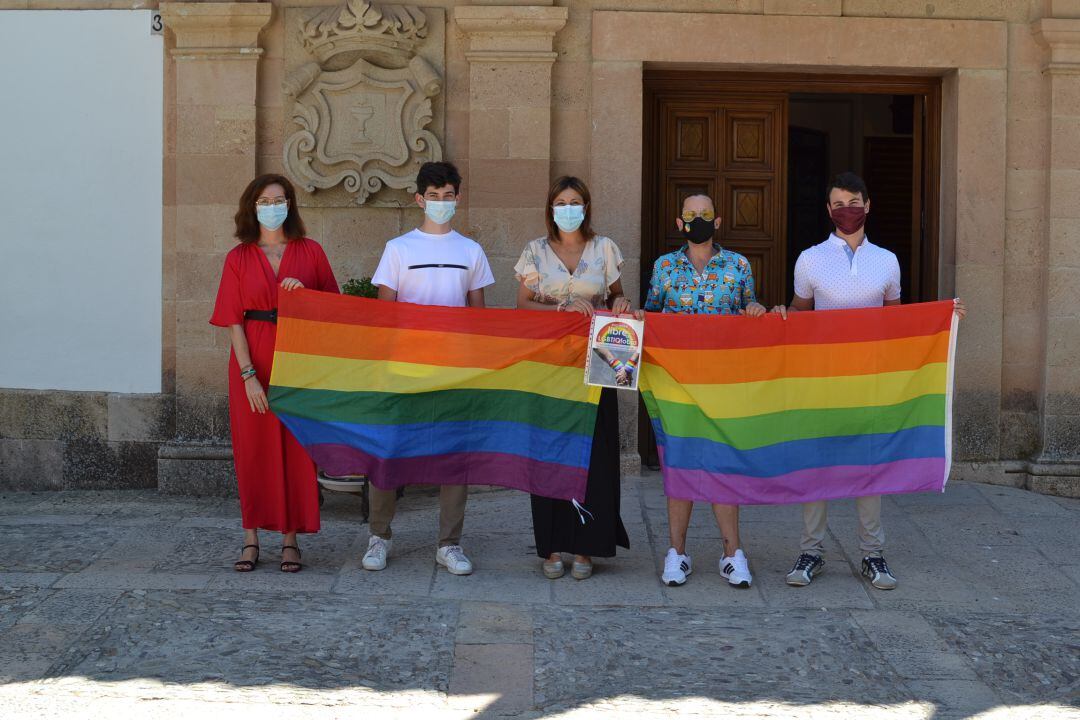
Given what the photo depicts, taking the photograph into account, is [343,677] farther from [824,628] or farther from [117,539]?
[117,539]

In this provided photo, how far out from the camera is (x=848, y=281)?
6078mm

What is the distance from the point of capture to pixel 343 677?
4773 mm

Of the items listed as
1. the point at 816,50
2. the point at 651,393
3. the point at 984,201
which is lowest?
the point at 651,393

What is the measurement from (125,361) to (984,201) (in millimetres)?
5393

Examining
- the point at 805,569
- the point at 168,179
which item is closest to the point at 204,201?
the point at 168,179

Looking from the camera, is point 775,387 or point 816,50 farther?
point 816,50

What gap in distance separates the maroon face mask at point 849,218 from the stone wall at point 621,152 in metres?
2.20

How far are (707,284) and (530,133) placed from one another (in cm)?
241

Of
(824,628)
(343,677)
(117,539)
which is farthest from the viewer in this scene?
(117,539)

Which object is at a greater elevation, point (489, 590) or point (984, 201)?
point (984, 201)

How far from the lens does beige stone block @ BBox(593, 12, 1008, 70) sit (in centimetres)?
805

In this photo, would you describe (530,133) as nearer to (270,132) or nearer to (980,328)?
(270,132)

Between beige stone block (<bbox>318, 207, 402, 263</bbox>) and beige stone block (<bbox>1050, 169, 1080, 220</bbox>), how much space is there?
398 centimetres

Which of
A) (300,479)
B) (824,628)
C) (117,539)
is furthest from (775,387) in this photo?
(117,539)
